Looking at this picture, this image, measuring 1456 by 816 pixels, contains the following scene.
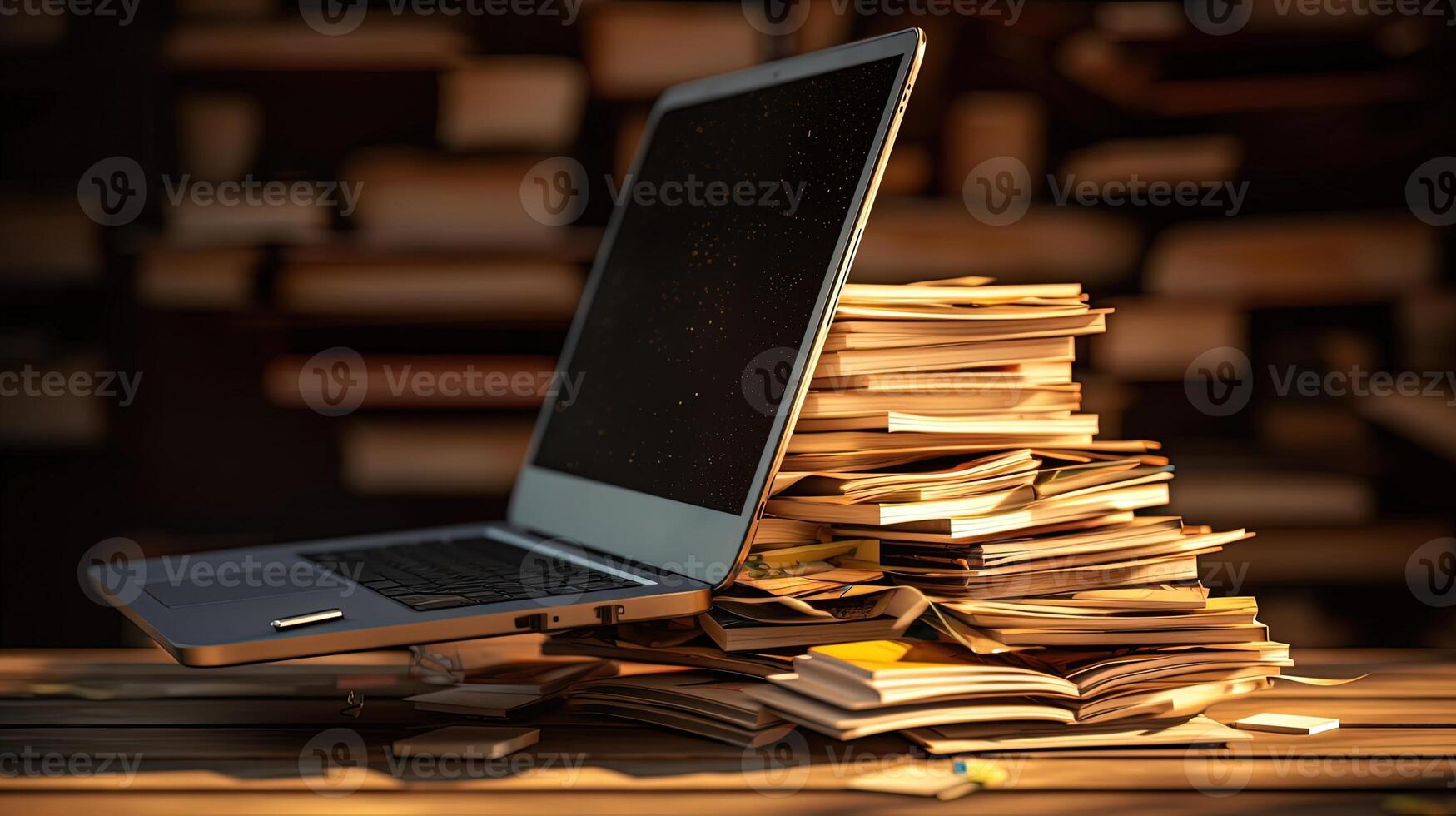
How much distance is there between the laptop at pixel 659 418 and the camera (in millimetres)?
956

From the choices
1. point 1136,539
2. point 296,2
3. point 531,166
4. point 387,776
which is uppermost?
point 296,2

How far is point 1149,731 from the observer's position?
972mm

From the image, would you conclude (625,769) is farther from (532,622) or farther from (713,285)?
(713,285)

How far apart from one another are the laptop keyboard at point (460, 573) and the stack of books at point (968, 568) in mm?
90

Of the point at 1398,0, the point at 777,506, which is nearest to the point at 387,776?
the point at 777,506

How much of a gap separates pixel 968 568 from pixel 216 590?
648 millimetres

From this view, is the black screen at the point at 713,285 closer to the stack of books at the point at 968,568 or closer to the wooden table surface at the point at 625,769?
the stack of books at the point at 968,568

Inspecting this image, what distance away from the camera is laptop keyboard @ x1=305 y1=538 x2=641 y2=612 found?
0.99 metres

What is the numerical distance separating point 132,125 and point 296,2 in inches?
10.5

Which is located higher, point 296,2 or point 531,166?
point 296,2

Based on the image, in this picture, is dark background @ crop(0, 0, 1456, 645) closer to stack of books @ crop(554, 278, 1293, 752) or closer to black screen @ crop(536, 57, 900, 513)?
black screen @ crop(536, 57, 900, 513)

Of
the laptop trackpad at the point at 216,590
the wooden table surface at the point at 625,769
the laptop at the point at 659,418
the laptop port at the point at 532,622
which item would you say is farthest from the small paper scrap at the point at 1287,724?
the laptop trackpad at the point at 216,590

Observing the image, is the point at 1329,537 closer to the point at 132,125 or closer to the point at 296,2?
the point at 296,2

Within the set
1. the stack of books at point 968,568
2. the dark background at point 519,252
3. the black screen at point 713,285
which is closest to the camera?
the stack of books at point 968,568
